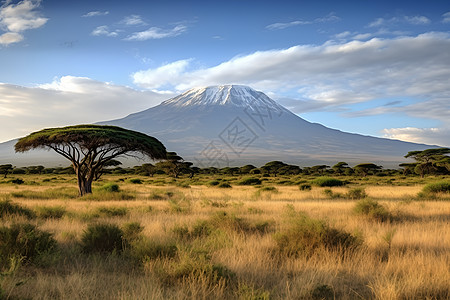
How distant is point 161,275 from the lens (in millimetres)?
4602

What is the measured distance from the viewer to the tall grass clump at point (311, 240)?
6.00 meters

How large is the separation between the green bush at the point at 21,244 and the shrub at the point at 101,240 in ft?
2.07

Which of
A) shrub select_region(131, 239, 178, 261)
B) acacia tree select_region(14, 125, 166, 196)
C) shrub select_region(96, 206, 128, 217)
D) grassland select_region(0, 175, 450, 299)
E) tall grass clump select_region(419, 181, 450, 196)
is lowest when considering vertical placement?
tall grass clump select_region(419, 181, 450, 196)

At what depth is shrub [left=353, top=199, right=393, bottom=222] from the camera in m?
9.95

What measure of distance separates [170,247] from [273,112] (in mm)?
197169

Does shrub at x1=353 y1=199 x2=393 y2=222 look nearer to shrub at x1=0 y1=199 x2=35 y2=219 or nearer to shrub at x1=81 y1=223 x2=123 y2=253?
shrub at x1=81 y1=223 x2=123 y2=253

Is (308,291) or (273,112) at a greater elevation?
(273,112)

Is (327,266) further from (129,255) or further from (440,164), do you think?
(440,164)

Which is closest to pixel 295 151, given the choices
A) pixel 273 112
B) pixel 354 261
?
pixel 273 112

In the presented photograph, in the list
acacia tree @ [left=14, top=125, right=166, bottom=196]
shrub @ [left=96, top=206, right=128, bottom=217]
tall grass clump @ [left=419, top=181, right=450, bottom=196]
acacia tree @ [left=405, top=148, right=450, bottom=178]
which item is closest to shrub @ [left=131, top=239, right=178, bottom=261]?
shrub @ [left=96, top=206, right=128, bottom=217]

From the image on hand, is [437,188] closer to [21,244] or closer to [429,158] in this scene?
[21,244]

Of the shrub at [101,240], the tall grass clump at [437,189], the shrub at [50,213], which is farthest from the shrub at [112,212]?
the tall grass clump at [437,189]

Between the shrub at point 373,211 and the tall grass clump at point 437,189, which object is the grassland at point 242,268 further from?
the tall grass clump at point 437,189

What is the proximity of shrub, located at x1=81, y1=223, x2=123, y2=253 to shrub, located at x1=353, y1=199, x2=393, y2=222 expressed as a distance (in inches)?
282
